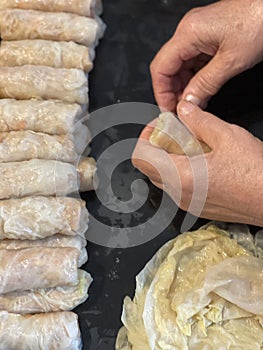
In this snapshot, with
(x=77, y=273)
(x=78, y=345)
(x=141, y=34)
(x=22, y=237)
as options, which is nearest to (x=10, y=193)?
(x=22, y=237)

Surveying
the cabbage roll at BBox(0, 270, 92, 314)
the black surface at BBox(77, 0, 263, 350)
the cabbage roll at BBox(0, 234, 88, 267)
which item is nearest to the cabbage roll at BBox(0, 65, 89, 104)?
the black surface at BBox(77, 0, 263, 350)

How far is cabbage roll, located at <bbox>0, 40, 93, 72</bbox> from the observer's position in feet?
10.8

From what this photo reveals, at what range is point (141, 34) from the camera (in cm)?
357

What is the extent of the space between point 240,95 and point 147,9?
0.80m

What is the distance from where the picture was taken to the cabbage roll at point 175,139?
2.92 meters

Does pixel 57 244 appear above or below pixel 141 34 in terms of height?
below

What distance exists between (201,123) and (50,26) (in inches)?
43.9

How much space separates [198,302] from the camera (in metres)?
2.75

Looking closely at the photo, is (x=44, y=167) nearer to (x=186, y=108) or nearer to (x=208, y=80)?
(x=186, y=108)

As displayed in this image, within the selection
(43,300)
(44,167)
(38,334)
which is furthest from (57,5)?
(38,334)

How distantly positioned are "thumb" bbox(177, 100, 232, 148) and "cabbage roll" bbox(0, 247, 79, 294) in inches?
32.8

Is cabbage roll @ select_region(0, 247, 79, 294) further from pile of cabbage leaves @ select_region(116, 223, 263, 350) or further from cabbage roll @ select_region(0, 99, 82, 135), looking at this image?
cabbage roll @ select_region(0, 99, 82, 135)

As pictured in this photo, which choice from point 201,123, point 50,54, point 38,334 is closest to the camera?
point 38,334

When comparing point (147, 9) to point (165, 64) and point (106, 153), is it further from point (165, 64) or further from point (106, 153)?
point (106, 153)
